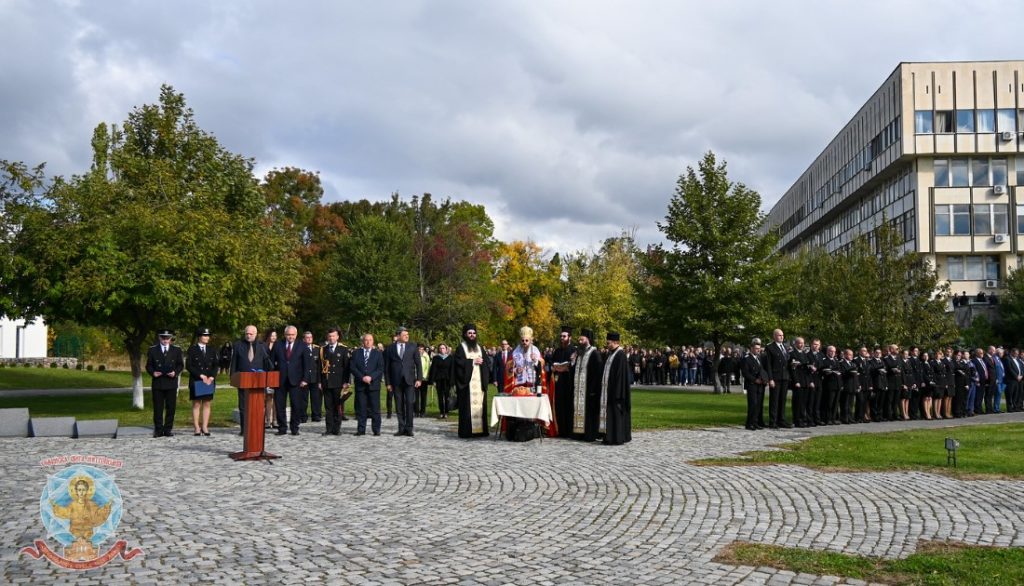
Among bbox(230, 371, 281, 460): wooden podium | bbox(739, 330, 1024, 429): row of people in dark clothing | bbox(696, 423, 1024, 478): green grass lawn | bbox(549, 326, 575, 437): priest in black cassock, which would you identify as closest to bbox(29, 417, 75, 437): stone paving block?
bbox(230, 371, 281, 460): wooden podium

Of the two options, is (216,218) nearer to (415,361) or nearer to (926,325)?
(415,361)

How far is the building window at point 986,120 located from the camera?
53.1m

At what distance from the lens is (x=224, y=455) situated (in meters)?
13.1

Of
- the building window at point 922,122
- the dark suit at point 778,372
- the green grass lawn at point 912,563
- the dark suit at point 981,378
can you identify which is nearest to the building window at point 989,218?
the building window at point 922,122

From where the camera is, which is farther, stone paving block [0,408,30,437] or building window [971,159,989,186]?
building window [971,159,989,186]

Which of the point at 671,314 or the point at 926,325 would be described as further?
the point at 671,314

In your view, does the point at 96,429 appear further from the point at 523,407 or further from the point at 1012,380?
the point at 1012,380

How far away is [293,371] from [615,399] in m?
6.64

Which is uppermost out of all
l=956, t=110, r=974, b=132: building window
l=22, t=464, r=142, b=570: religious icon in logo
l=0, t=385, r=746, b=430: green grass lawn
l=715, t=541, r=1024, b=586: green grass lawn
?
l=956, t=110, r=974, b=132: building window

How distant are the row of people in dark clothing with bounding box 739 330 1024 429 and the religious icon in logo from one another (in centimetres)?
1420

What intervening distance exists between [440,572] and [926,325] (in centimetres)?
2659

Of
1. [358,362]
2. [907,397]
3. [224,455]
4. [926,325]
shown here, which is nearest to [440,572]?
[224,455]

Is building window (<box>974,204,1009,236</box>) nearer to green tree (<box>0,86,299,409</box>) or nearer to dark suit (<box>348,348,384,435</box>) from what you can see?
green tree (<box>0,86,299,409</box>)

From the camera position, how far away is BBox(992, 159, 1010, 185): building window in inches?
2100
